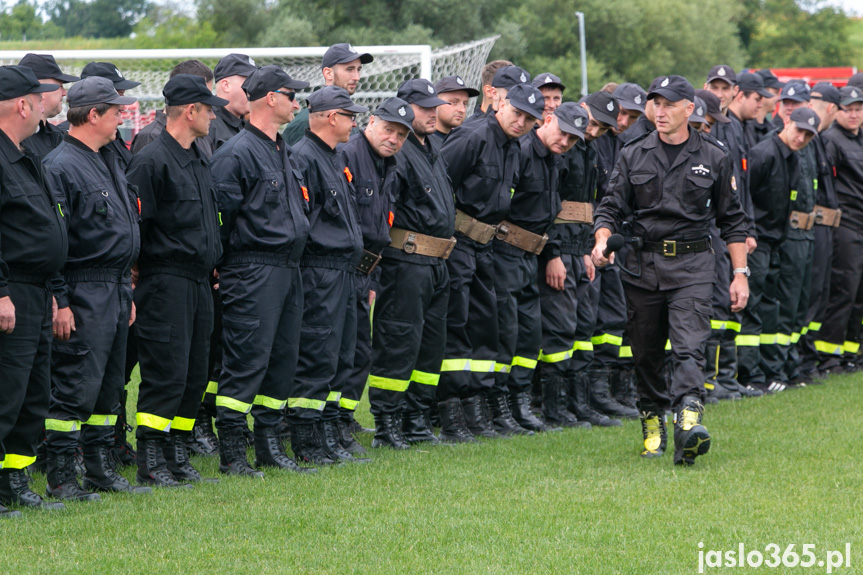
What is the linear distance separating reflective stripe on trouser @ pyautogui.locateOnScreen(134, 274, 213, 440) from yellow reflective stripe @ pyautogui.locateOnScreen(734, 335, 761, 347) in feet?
21.7

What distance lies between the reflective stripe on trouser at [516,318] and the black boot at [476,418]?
0.80ft

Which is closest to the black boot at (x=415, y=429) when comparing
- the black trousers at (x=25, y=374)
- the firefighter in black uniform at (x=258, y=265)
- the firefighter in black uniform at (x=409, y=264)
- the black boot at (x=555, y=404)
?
the firefighter in black uniform at (x=409, y=264)

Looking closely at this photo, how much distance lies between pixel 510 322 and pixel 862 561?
13.9 feet

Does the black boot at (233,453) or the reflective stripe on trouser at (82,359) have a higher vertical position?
the reflective stripe on trouser at (82,359)

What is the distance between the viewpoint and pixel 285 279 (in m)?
7.46

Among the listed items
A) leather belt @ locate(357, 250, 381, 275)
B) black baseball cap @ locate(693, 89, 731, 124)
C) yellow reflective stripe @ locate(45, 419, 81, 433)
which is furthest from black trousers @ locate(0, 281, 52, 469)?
black baseball cap @ locate(693, 89, 731, 124)

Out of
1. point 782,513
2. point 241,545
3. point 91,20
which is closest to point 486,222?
point 782,513

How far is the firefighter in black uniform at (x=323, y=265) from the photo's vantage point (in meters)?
7.85

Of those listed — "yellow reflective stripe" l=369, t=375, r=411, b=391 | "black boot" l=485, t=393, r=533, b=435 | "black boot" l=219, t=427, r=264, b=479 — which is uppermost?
"black boot" l=219, t=427, r=264, b=479

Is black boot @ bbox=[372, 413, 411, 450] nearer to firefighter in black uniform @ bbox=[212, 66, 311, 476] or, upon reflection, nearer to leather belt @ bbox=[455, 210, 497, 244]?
firefighter in black uniform @ bbox=[212, 66, 311, 476]

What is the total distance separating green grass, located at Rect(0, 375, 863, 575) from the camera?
5496 mm

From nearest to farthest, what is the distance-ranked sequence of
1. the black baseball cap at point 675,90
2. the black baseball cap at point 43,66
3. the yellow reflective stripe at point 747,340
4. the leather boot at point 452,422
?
1. the black baseball cap at point 43,66
2. the black baseball cap at point 675,90
3. the leather boot at point 452,422
4. the yellow reflective stripe at point 747,340

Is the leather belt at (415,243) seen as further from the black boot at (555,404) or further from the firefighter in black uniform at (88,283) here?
the firefighter in black uniform at (88,283)

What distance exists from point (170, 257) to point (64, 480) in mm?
1437
